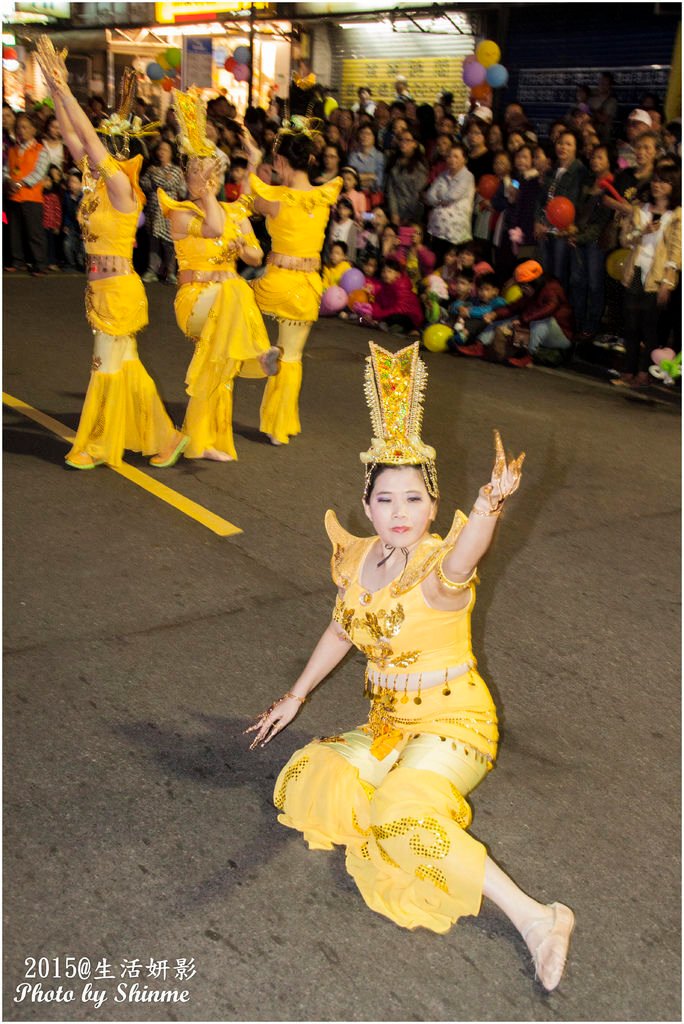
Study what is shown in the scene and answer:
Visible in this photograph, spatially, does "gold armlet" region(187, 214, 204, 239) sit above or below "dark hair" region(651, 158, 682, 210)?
below

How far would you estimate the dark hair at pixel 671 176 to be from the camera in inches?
364

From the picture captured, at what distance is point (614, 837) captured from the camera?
3.30m

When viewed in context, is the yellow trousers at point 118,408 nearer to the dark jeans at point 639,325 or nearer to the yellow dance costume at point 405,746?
the yellow dance costume at point 405,746

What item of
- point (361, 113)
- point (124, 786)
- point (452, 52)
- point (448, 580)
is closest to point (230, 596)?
point (124, 786)

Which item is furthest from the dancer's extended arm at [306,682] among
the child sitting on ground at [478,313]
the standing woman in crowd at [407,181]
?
the standing woman in crowd at [407,181]

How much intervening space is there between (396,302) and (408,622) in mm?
9187

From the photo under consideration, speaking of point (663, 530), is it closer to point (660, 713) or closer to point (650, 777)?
point (660, 713)

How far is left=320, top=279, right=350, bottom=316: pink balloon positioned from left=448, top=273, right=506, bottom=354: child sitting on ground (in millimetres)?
1805

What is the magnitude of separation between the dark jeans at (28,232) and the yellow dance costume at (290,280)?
8054 millimetres

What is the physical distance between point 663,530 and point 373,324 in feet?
21.2

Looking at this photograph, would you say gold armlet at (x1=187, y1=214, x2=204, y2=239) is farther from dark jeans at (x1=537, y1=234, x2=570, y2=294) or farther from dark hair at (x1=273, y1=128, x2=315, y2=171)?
dark jeans at (x1=537, y1=234, x2=570, y2=294)

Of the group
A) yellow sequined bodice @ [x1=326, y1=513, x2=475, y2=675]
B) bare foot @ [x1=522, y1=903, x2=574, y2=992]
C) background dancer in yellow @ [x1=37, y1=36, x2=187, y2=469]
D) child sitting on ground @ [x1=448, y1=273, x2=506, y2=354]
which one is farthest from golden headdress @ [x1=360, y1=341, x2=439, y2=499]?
child sitting on ground @ [x1=448, y1=273, x2=506, y2=354]

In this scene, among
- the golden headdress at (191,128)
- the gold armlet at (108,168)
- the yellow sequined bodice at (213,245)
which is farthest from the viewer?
the yellow sequined bodice at (213,245)

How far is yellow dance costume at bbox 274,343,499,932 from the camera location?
8.91ft
